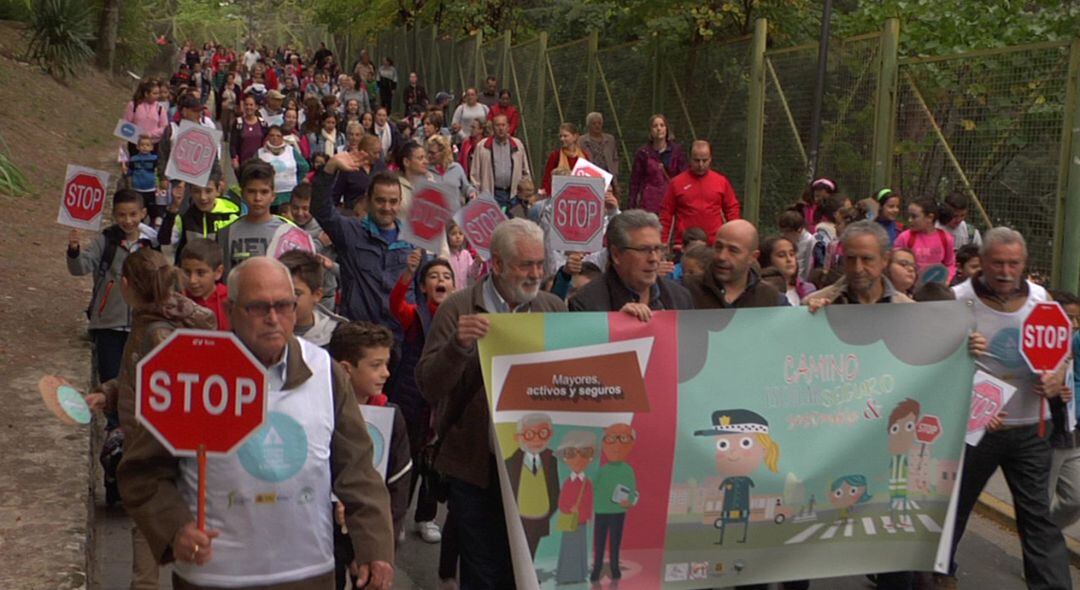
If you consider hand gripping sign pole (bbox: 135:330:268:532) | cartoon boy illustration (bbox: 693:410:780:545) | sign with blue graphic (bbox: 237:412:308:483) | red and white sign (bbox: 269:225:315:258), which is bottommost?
cartoon boy illustration (bbox: 693:410:780:545)

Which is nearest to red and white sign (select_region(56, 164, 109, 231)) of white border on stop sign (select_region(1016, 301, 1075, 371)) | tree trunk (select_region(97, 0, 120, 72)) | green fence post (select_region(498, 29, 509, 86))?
white border on stop sign (select_region(1016, 301, 1075, 371))

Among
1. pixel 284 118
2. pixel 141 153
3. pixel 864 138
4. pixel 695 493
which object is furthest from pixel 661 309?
pixel 284 118

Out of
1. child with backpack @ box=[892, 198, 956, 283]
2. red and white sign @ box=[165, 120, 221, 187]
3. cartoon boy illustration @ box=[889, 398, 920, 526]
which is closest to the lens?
cartoon boy illustration @ box=[889, 398, 920, 526]

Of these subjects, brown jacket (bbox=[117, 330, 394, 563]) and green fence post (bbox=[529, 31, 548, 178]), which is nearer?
brown jacket (bbox=[117, 330, 394, 563])

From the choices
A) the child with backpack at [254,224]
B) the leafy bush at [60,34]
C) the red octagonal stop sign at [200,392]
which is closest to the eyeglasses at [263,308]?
the red octagonal stop sign at [200,392]

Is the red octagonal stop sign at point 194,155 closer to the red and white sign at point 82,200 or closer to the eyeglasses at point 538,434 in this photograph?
the red and white sign at point 82,200

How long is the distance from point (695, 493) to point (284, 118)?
1636 cm

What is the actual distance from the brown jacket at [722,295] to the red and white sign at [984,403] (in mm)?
947

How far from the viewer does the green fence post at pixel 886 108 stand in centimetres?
1480

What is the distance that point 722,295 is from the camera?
6527 millimetres

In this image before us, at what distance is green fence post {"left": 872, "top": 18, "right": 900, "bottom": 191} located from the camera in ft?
48.6

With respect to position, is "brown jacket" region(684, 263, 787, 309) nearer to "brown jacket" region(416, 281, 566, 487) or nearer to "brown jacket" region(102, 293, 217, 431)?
"brown jacket" region(416, 281, 566, 487)

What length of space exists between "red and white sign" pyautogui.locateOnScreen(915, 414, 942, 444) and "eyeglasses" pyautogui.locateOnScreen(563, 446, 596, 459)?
61.4 inches

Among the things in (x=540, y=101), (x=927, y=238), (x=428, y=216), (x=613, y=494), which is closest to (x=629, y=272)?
(x=613, y=494)
